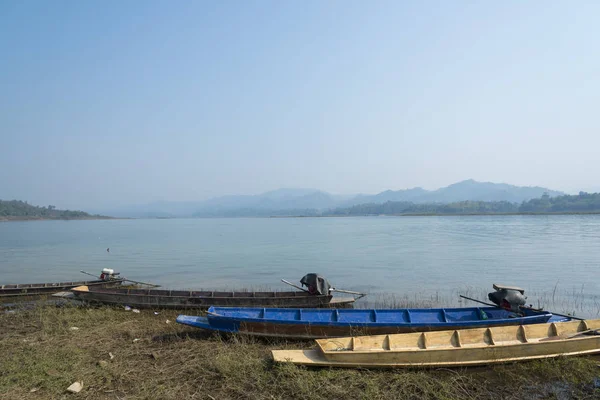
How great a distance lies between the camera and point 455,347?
9.98m

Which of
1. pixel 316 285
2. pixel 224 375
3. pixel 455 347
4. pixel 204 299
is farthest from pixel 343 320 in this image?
pixel 204 299

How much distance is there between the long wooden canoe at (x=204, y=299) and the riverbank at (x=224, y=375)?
3.87 m

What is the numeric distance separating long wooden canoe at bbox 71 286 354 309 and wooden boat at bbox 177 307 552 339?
276 centimetres

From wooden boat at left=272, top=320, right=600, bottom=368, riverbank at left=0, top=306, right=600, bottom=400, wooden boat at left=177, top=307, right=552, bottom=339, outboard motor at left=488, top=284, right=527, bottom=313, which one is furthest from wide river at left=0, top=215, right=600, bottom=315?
riverbank at left=0, top=306, right=600, bottom=400

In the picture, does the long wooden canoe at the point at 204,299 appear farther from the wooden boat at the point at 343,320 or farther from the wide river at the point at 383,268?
the wide river at the point at 383,268

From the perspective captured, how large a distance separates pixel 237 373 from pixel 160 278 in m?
22.2

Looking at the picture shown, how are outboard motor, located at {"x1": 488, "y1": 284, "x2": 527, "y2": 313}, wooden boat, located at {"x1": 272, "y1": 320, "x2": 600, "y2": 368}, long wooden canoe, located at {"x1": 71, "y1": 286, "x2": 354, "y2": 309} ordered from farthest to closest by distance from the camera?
long wooden canoe, located at {"x1": 71, "y1": 286, "x2": 354, "y2": 309} → outboard motor, located at {"x1": 488, "y1": 284, "x2": 527, "y2": 313} → wooden boat, located at {"x1": 272, "y1": 320, "x2": 600, "y2": 368}

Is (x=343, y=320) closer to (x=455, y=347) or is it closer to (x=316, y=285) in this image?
(x=455, y=347)

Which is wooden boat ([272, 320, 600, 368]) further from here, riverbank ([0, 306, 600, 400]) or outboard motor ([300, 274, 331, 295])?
outboard motor ([300, 274, 331, 295])

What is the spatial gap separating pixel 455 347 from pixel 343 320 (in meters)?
3.49

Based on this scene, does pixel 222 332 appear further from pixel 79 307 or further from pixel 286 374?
pixel 79 307

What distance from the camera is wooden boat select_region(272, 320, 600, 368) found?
9672mm

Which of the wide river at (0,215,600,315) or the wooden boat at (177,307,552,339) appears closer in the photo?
the wooden boat at (177,307,552,339)

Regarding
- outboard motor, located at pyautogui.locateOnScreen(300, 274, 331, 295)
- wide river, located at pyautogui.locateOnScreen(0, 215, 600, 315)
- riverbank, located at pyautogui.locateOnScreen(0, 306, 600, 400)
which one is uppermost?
outboard motor, located at pyautogui.locateOnScreen(300, 274, 331, 295)
